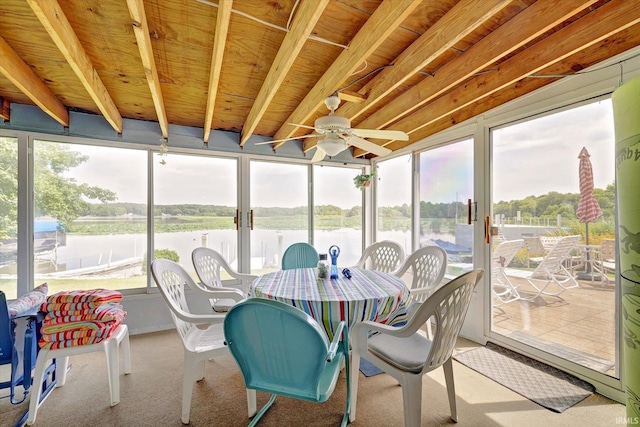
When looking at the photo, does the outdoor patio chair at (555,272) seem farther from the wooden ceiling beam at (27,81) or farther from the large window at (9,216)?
the large window at (9,216)

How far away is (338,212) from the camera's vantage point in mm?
4621

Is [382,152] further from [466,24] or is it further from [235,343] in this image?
[235,343]

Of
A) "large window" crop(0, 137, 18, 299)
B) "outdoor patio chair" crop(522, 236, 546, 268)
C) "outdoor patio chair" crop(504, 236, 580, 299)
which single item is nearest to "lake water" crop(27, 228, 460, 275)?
"large window" crop(0, 137, 18, 299)

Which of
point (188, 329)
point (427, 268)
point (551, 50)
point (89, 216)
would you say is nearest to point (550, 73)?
point (551, 50)

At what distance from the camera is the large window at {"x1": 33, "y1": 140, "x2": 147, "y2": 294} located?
9.87ft

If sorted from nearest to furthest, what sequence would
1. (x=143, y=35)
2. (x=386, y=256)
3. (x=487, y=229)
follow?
1. (x=143, y=35)
2. (x=487, y=229)
3. (x=386, y=256)

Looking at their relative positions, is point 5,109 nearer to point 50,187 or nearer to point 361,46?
point 50,187

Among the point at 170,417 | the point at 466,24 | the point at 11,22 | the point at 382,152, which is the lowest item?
the point at 170,417

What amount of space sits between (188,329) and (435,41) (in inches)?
103

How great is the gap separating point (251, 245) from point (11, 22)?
9.56 feet

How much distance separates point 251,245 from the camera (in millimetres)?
3953

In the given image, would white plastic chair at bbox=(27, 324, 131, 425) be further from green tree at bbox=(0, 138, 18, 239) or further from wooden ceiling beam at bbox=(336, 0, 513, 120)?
wooden ceiling beam at bbox=(336, 0, 513, 120)

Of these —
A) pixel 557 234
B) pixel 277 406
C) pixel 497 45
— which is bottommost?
pixel 277 406

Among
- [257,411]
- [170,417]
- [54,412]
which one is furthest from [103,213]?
[257,411]
